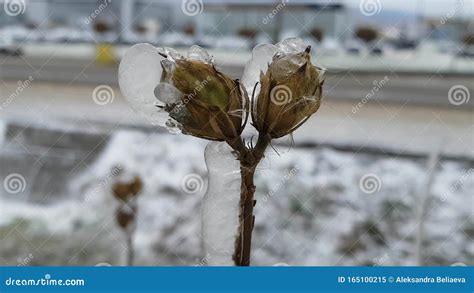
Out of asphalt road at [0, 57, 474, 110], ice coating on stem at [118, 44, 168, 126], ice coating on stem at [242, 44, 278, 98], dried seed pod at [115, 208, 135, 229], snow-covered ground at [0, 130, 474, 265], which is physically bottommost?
snow-covered ground at [0, 130, 474, 265]

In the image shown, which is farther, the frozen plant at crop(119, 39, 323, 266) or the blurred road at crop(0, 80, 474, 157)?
the blurred road at crop(0, 80, 474, 157)

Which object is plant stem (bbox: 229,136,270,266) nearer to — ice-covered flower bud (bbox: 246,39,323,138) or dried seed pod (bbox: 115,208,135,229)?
ice-covered flower bud (bbox: 246,39,323,138)

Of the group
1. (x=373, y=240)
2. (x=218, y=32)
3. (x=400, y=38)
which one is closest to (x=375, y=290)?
(x=218, y=32)

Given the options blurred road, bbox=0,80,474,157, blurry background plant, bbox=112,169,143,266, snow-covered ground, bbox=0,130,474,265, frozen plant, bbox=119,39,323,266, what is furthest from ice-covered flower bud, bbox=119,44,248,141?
Answer: blurred road, bbox=0,80,474,157

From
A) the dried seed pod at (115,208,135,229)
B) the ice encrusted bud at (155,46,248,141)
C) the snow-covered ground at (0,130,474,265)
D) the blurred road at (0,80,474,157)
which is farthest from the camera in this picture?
the blurred road at (0,80,474,157)

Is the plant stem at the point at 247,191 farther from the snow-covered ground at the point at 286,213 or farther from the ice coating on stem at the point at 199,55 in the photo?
the snow-covered ground at the point at 286,213
